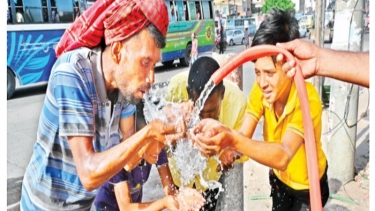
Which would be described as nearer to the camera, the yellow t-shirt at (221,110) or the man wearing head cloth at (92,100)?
the man wearing head cloth at (92,100)

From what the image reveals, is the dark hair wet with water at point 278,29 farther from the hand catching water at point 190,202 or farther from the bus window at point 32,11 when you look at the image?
the bus window at point 32,11

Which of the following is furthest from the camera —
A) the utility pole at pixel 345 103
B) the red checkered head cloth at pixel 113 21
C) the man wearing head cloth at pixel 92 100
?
the utility pole at pixel 345 103

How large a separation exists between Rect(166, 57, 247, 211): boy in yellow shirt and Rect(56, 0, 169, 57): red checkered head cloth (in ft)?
2.33

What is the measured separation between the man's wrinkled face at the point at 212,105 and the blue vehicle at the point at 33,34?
542 cm

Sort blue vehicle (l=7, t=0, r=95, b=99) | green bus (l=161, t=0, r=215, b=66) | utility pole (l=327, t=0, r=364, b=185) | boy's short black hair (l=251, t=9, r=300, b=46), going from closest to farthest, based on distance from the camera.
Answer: boy's short black hair (l=251, t=9, r=300, b=46)
utility pole (l=327, t=0, r=364, b=185)
blue vehicle (l=7, t=0, r=95, b=99)
green bus (l=161, t=0, r=215, b=66)

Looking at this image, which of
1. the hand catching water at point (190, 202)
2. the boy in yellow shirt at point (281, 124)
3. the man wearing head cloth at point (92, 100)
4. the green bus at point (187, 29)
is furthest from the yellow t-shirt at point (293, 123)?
the green bus at point (187, 29)

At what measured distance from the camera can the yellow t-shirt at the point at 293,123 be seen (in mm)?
1953

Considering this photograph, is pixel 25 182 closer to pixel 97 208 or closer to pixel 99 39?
pixel 97 208

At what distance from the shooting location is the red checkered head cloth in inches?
57.9

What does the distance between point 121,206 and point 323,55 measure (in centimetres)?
115

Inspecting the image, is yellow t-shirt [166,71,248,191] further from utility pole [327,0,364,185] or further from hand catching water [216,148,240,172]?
utility pole [327,0,364,185]

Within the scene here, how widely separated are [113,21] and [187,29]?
6504 millimetres

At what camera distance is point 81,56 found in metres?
1.43

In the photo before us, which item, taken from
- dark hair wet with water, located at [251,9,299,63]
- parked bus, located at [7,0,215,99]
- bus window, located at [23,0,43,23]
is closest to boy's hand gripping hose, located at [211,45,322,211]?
dark hair wet with water, located at [251,9,299,63]
